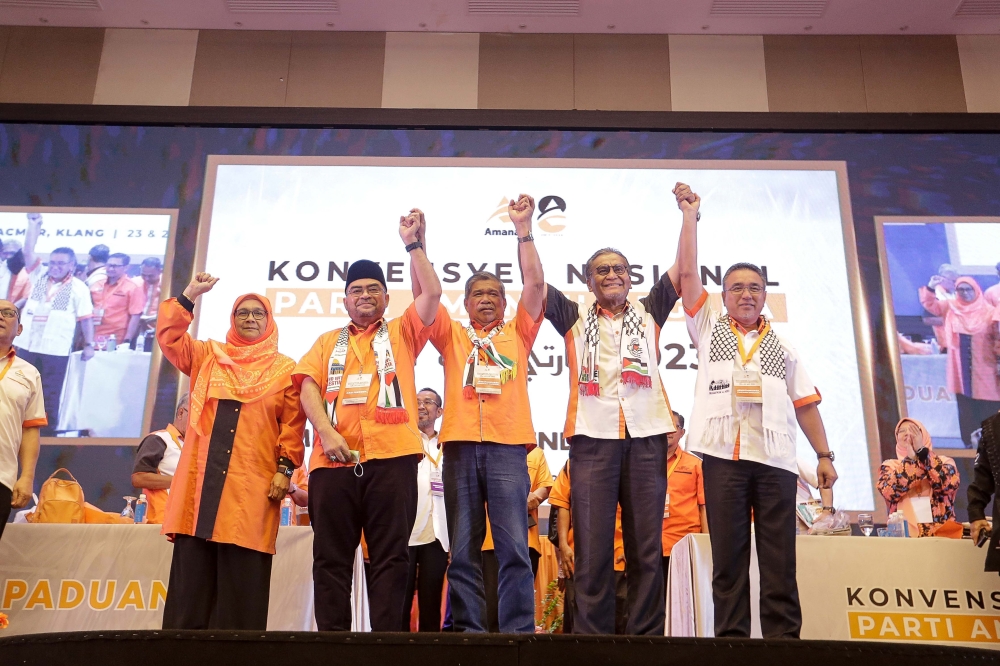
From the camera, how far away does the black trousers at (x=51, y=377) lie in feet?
16.1

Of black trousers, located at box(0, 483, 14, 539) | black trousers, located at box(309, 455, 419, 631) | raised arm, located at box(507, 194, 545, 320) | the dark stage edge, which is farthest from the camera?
black trousers, located at box(0, 483, 14, 539)

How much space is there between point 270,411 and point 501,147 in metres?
3.02

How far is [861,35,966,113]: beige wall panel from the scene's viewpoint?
5.80 meters

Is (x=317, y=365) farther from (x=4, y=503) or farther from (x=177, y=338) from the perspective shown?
(x=4, y=503)

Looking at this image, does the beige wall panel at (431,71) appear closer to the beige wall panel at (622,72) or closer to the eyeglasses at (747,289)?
the beige wall panel at (622,72)

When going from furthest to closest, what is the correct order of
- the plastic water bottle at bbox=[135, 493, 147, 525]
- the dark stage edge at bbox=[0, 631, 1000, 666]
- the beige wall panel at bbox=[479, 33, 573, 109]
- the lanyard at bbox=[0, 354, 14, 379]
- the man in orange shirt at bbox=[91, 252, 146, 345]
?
the beige wall panel at bbox=[479, 33, 573, 109] → the man in orange shirt at bbox=[91, 252, 146, 345] → the plastic water bottle at bbox=[135, 493, 147, 525] → the lanyard at bbox=[0, 354, 14, 379] → the dark stage edge at bbox=[0, 631, 1000, 666]

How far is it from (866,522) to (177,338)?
3557mm

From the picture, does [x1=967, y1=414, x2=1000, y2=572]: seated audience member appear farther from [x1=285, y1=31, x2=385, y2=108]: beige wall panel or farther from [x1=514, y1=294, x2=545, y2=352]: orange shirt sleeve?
[x1=285, y1=31, x2=385, y2=108]: beige wall panel

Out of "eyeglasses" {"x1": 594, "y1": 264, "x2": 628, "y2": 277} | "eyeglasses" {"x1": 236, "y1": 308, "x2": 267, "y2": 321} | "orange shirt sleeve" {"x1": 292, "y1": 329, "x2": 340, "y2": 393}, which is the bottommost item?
"orange shirt sleeve" {"x1": 292, "y1": 329, "x2": 340, "y2": 393}

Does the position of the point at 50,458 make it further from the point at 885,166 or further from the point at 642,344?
the point at 885,166

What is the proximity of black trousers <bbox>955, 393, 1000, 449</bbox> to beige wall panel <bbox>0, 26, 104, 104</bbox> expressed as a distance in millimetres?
5979

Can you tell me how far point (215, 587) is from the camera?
9.39ft

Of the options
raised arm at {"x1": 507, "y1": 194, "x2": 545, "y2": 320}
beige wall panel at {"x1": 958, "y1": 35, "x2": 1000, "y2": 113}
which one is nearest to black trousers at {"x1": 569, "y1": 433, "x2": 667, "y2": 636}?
raised arm at {"x1": 507, "y1": 194, "x2": 545, "y2": 320}

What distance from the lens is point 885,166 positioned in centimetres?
544
